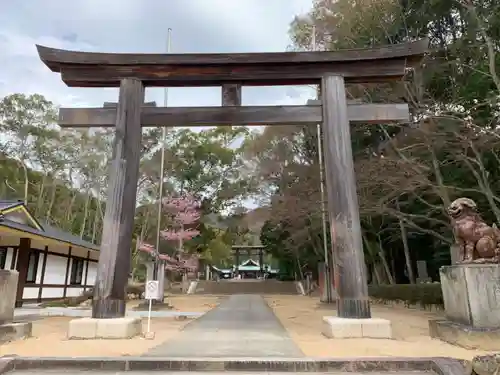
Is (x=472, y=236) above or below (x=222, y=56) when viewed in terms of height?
below

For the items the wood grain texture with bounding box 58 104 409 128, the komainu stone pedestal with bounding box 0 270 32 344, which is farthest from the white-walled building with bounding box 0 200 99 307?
the wood grain texture with bounding box 58 104 409 128

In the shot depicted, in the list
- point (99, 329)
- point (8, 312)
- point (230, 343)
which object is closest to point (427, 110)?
point (230, 343)

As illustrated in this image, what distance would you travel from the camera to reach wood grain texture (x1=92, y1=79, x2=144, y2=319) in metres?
6.77

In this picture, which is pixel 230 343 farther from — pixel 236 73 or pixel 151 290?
pixel 236 73

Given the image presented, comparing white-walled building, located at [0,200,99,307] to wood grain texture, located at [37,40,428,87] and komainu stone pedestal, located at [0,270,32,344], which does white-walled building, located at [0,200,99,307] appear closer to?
komainu stone pedestal, located at [0,270,32,344]

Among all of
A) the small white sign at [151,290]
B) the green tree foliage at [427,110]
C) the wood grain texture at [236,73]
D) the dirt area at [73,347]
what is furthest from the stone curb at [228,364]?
the green tree foliage at [427,110]

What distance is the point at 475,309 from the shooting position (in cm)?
622

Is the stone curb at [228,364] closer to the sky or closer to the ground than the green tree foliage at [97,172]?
closer to the ground

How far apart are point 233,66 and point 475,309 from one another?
6.28 meters

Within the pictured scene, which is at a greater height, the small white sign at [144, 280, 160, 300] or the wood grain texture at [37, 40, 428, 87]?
the wood grain texture at [37, 40, 428, 87]

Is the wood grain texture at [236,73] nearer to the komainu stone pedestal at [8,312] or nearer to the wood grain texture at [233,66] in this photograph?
the wood grain texture at [233,66]

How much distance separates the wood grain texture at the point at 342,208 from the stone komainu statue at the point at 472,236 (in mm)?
1741

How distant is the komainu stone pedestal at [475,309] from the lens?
587cm

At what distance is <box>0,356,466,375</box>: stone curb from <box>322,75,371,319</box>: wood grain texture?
2073 mm
